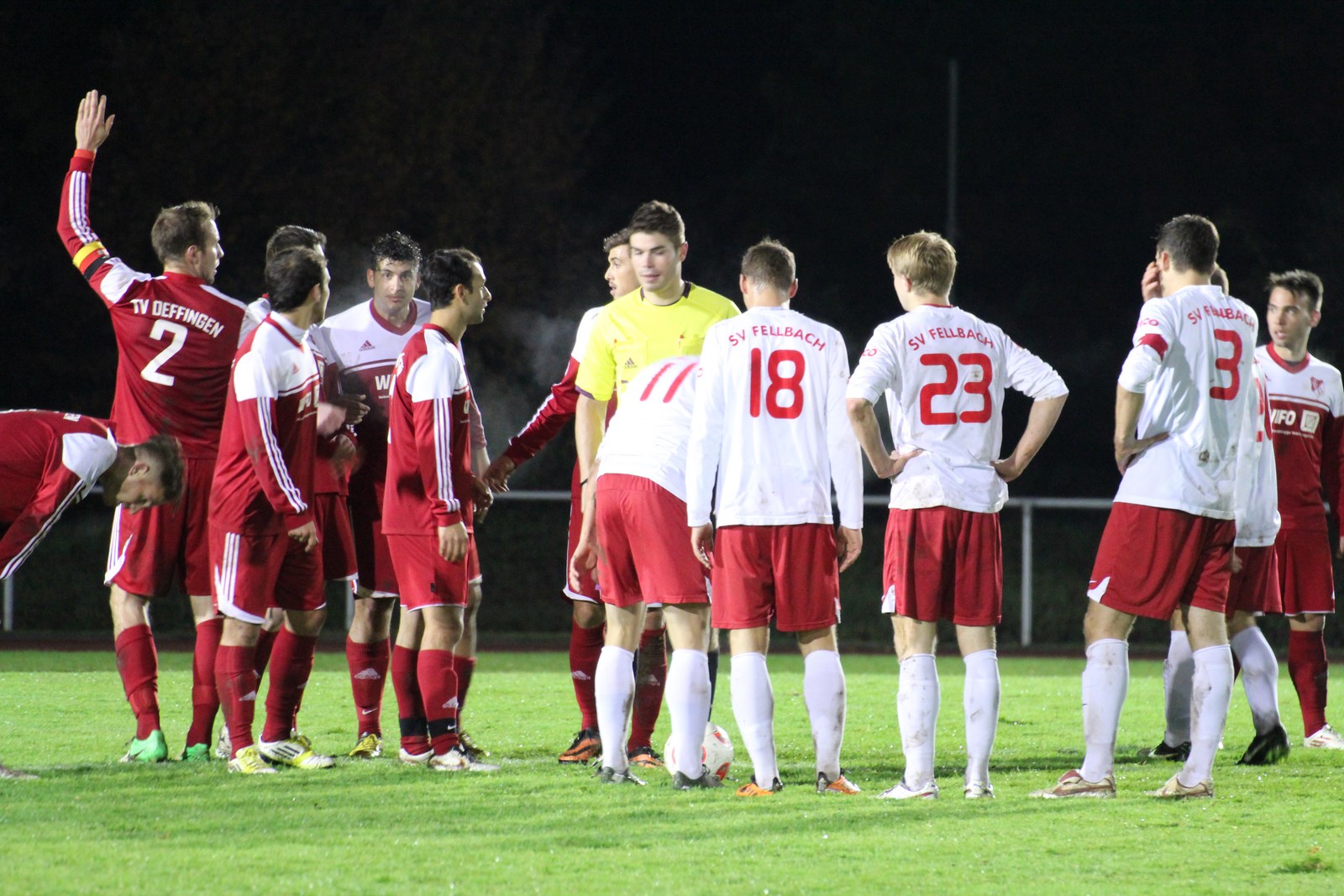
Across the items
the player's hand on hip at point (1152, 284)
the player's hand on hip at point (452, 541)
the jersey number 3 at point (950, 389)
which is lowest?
the player's hand on hip at point (452, 541)

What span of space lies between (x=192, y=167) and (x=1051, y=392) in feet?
63.6

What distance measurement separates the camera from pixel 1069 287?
39.4 metres

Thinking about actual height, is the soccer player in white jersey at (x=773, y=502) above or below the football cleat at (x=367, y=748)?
above

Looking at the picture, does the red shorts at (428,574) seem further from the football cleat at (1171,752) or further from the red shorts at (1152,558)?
the football cleat at (1171,752)

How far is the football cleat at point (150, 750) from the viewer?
6.91 m

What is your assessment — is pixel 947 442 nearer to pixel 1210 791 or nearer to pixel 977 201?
pixel 1210 791

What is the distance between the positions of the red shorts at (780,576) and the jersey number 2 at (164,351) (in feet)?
9.17

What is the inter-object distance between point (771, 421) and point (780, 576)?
0.60m

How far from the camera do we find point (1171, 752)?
7.77 metres

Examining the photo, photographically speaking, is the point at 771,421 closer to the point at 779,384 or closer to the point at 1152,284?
the point at 779,384

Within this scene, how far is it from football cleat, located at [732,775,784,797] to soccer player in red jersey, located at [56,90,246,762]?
245cm

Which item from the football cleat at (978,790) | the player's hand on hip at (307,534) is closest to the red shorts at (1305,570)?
the football cleat at (978,790)

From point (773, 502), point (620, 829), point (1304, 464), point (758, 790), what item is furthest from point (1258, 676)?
point (620, 829)

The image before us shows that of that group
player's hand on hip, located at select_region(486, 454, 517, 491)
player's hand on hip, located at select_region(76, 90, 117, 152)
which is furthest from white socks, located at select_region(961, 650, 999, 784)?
player's hand on hip, located at select_region(76, 90, 117, 152)
